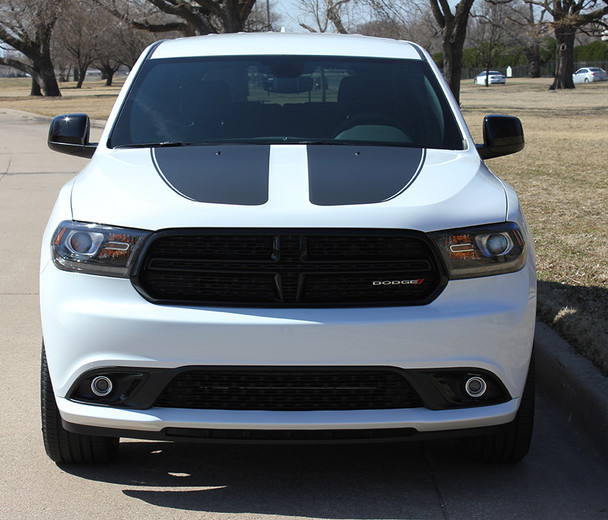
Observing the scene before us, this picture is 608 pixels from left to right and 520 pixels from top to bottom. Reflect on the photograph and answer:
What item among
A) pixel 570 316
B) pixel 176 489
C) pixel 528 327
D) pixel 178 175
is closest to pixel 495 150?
pixel 570 316

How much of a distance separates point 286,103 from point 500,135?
3.65 ft

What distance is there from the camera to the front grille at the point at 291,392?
9.80 feet

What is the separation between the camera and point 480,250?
3076 mm

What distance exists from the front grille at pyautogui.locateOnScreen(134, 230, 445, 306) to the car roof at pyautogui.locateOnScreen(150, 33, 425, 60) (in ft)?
6.30

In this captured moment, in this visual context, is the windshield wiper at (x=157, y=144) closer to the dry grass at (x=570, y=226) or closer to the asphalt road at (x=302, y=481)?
the asphalt road at (x=302, y=481)

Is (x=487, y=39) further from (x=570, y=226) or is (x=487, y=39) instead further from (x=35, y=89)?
(x=570, y=226)

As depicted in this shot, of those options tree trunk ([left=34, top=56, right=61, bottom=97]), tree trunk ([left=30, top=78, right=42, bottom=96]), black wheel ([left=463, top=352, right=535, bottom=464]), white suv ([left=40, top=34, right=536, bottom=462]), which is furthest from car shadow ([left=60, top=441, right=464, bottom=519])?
tree trunk ([left=30, top=78, right=42, bottom=96])

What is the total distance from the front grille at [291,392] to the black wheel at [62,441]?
1.75ft

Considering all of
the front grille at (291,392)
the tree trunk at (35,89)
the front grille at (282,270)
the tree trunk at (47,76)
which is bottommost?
the tree trunk at (35,89)

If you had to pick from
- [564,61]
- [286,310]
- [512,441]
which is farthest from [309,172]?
[564,61]

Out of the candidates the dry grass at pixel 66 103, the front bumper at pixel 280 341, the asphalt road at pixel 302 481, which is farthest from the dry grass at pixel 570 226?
the dry grass at pixel 66 103

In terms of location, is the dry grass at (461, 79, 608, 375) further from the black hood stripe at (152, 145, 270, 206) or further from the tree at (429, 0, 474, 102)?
the tree at (429, 0, 474, 102)

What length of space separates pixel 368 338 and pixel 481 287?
461mm

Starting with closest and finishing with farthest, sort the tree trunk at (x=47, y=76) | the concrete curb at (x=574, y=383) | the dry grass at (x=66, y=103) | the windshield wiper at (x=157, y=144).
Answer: the concrete curb at (x=574, y=383)
the windshield wiper at (x=157, y=144)
the dry grass at (x=66, y=103)
the tree trunk at (x=47, y=76)
